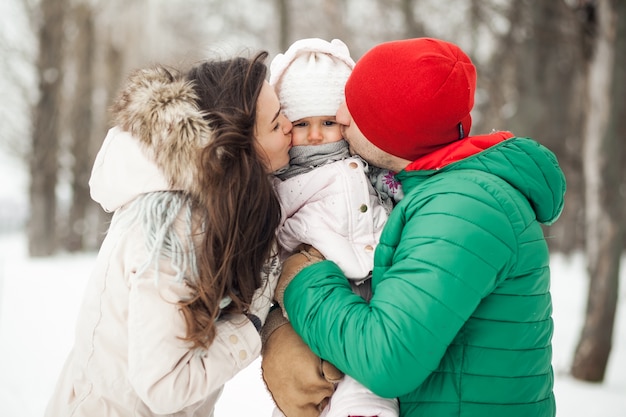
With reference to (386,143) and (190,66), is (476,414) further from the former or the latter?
(190,66)

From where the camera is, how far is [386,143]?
70.4 inches

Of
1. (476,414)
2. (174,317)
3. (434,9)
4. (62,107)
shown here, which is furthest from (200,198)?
(62,107)

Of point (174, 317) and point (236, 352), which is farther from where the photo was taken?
point (236, 352)

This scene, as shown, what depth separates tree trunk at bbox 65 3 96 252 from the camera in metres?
14.6

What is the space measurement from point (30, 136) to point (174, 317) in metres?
13.7

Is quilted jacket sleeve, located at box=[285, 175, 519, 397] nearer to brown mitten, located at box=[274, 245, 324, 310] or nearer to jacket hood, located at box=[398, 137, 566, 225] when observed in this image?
jacket hood, located at box=[398, 137, 566, 225]

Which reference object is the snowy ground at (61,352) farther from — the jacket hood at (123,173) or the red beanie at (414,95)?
the red beanie at (414,95)

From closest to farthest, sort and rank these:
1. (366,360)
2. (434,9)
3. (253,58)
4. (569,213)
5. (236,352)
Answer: (366,360), (236,352), (253,58), (434,9), (569,213)

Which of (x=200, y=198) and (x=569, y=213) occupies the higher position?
(x=200, y=198)

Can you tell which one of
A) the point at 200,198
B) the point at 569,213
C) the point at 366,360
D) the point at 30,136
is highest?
the point at 200,198

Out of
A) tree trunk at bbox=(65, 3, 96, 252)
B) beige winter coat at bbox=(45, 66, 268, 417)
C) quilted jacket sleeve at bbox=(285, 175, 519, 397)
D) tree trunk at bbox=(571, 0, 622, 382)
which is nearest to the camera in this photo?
quilted jacket sleeve at bbox=(285, 175, 519, 397)

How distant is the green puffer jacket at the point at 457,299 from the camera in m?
1.42

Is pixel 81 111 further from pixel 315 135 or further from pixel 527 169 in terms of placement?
pixel 527 169

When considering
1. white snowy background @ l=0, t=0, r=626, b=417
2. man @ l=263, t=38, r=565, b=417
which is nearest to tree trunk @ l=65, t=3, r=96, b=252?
white snowy background @ l=0, t=0, r=626, b=417
